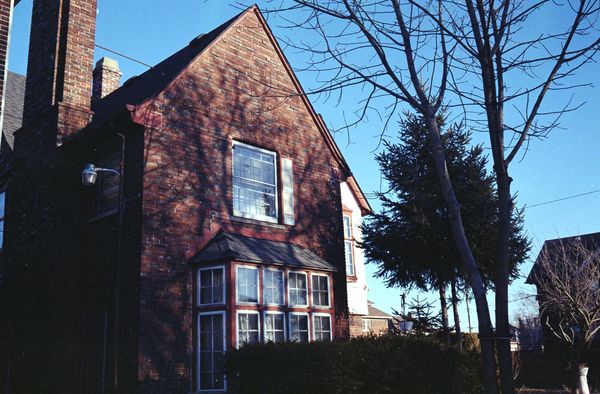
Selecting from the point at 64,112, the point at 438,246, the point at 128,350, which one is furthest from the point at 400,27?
the point at 438,246

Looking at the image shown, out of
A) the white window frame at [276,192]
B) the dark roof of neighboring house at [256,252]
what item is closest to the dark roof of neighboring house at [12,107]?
the white window frame at [276,192]

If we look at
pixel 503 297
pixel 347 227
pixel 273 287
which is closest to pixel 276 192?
pixel 273 287

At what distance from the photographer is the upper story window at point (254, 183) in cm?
1355

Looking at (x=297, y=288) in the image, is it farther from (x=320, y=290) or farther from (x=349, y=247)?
(x=349, y=247)

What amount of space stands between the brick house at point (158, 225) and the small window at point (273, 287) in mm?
30

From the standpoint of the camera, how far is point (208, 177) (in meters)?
12.8

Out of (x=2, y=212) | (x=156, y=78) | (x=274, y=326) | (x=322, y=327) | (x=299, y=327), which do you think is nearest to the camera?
(x=274, y=326)

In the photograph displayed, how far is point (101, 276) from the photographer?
1210 centimetres

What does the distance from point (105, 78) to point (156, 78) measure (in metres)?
6.24

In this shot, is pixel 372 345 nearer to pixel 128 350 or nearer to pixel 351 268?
pixel 128 350

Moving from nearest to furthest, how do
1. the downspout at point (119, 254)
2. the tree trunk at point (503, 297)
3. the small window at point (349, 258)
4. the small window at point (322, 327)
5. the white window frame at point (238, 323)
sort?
the tree trunk at point (503, 297) < the downspout at point (119, 254) < the white window frame at point (238, 323) < the small window at point (322, 327) < the small window at point (349, 258)

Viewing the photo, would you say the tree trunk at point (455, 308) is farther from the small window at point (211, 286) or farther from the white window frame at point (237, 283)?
the small window at point (211, 286)

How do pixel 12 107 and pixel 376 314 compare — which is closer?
pixel 12 107

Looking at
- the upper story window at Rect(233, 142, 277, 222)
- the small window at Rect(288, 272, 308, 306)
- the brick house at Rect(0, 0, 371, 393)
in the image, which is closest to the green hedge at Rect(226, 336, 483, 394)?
the brick house at Rect(0, 0, 371, 393)
